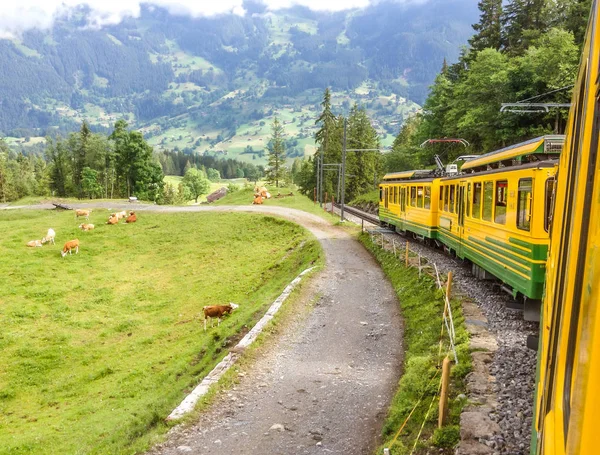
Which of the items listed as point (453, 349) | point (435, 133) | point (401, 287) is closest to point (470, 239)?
point (401, 287)

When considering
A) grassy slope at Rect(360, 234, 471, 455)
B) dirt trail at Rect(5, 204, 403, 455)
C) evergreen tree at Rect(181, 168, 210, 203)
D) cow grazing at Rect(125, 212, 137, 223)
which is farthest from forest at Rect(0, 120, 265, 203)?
grassy slope at Rect(360, 234, 471, 455)

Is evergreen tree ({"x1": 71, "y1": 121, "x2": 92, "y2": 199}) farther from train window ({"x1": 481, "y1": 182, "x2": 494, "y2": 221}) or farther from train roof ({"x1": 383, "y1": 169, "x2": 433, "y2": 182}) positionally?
train window ({"x1": 481, "y1": 182, "x2": 494, "y2": 221})

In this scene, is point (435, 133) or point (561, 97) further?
point (435, 133)

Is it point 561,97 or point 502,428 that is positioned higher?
point 561,97

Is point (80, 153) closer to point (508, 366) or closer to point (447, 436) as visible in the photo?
point (508, 366)

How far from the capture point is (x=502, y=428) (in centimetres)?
646

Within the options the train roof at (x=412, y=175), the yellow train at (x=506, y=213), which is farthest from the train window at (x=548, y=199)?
the train roof at (x=412, y=175)

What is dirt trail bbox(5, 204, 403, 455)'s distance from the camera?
795 cm

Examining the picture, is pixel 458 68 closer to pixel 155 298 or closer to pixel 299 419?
pixel 155 298

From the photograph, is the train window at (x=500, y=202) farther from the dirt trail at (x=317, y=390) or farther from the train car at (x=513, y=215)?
the dirt trail at (x=317, y=390)

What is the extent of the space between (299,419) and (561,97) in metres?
34.7

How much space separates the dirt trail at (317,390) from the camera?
7.95 metres

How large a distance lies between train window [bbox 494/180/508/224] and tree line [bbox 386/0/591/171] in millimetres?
11550

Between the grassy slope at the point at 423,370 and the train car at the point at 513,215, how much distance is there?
65.4 inches
